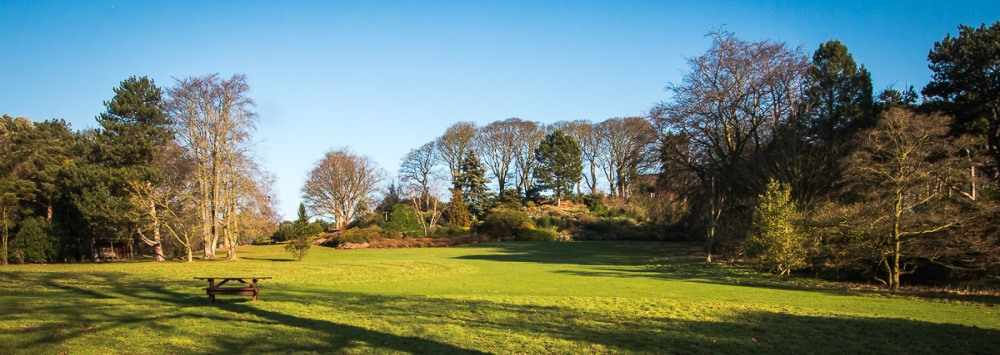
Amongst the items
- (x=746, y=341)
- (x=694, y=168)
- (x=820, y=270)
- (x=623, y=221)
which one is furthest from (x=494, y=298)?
(x=623, y=221)

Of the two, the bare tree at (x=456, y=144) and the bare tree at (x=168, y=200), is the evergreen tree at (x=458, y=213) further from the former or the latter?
the bare tree at (x=168, y=200)

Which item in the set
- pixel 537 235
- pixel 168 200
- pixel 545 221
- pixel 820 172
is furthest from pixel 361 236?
pixel 820 172

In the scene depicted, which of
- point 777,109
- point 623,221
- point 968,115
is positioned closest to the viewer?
point 968,115

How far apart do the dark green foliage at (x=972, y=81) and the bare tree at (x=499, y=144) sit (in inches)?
1780

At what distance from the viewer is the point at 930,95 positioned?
89.0 feet

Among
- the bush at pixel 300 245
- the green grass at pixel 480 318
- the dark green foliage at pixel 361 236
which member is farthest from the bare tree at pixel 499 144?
the green grass at pixel 480 318

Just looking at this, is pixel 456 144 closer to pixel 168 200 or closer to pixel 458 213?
pixel 458 213

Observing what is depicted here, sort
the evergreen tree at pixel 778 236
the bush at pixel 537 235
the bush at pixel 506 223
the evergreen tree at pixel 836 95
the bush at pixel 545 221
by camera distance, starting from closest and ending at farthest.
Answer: the evergreen tree at pixel 778 236, the evergreen tree at pixel 836 95, the bush at pixel 537 235, the bush at pixel 506 223, the bush at pixel 545 221

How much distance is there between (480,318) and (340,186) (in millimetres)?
57602

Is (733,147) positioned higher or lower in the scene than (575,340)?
higher

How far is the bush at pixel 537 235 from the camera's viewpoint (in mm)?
51844

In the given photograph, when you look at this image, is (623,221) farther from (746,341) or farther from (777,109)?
(746,341)

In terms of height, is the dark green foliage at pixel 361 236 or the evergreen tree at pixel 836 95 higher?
the evergreen tree at pixel 836 95

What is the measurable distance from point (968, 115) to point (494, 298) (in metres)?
25.4
